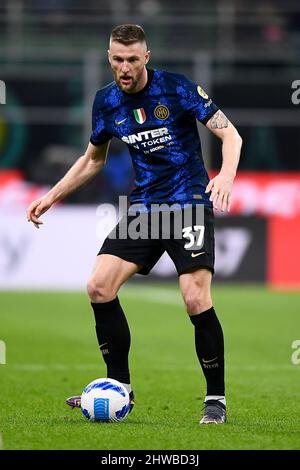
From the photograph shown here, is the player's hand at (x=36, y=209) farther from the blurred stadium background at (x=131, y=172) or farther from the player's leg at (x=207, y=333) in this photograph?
the blurred stadium background at (x=131, y=172)

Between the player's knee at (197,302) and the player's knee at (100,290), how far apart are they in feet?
1.57

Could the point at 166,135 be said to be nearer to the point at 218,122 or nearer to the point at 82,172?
the point at 218,122

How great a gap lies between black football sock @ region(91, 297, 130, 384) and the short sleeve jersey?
27.5 inches

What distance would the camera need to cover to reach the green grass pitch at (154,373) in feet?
19.4

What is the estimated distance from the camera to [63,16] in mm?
22516

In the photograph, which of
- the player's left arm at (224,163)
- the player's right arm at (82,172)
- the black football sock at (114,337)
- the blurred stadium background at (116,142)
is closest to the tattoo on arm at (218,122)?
the player's left arm at (224,163)

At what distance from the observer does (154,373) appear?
9766 mm

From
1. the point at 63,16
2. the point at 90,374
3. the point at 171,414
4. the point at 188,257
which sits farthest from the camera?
the point at 63,16

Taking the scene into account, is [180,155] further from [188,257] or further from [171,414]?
[171,414]

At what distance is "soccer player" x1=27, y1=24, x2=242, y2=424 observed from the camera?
657 centimetres

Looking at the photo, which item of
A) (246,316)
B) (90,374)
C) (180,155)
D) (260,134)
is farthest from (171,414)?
(260,134)

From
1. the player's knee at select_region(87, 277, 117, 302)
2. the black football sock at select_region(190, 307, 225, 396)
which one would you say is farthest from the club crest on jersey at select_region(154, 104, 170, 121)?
the black football sock at select_region(190, 307, 225, 396)

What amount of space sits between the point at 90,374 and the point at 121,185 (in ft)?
36.9
